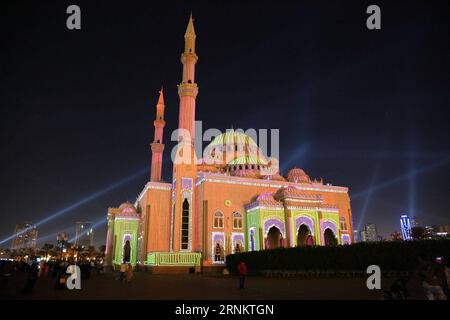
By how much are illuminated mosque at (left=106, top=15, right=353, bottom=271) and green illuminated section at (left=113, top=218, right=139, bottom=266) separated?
118mm

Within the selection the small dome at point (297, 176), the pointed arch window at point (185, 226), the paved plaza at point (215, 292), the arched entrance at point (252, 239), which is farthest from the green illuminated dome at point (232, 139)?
the paved plaza at point (215, 292)

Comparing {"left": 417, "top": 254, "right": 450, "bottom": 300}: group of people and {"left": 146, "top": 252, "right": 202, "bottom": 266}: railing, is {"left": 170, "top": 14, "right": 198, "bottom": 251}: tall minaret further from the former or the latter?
{"left": 417, "top": 254, "right": 450, "bottom": 300}: group of people

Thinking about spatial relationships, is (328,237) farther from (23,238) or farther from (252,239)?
(23,238)

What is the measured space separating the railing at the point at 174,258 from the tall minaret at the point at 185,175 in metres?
1.23

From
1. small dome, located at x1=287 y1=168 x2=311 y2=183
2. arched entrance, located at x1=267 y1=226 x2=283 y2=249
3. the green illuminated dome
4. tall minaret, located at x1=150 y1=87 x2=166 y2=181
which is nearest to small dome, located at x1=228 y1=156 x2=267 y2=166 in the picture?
the green illuminated dome

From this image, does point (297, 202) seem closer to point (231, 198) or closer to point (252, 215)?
point (252, 215)

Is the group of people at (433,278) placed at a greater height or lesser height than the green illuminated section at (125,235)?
lesser

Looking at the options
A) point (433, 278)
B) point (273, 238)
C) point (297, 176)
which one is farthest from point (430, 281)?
point (297, 176)

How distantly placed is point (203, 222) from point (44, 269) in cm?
1603

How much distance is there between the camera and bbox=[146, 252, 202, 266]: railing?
33.8 metres

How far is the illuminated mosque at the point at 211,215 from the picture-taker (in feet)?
121

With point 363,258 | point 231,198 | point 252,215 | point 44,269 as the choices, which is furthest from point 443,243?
point 44,269

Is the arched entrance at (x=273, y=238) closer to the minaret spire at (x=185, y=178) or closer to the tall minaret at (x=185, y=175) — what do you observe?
the minaret spire at (x=185, y=178)
